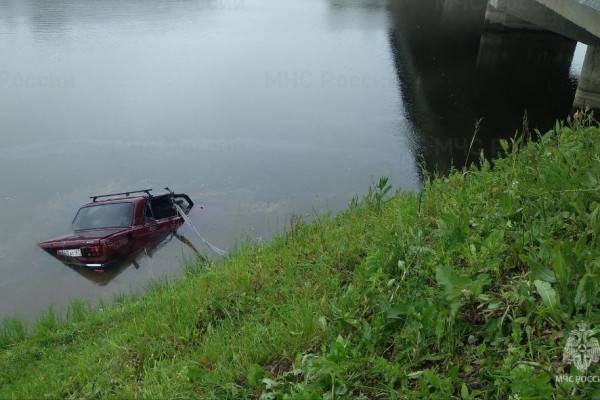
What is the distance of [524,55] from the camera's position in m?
36.0

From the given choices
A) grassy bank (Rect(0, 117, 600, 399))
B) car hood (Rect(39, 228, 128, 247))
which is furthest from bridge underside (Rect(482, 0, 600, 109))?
car hood (Rect(39, 228, 128, 247))

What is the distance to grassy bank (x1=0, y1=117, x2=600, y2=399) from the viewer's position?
332 cm

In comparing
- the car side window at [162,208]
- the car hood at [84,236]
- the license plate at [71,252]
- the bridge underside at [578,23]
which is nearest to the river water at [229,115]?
the license plate at [71,252]

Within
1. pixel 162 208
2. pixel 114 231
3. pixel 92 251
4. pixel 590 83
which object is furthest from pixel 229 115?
pixel 590 83

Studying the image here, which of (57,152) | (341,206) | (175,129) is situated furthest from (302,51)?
(341,206)

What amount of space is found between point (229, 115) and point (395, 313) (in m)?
22.9

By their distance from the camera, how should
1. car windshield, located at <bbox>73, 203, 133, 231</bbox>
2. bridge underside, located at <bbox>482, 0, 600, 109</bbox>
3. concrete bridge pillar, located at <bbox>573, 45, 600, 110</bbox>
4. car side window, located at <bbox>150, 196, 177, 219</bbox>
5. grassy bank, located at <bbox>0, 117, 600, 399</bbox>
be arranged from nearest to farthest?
grassy bank, located at <bbox>0, 117, 600, 399</bbox> → car windshield, located at <bbox>73, 203, 133, 231</bbox> → car side window, located at <bbox>150, 196, 177, 219</bbox> → bridge underside, located at <bbox>482, 0, 600, 109</bbox> → concrete bridge pillar, located at <bbox>573, 45, 600, 110</bbox>

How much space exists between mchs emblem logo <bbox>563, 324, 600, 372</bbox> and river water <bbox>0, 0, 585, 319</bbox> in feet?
19.7

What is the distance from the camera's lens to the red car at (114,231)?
1273cm

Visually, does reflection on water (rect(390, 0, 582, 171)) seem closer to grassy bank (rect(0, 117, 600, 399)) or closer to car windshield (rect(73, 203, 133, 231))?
car windshield (rect(73, 203, 133, 231))

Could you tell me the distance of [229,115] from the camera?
25.8m

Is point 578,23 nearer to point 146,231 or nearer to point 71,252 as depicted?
point 146,231

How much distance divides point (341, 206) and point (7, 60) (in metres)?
27.0

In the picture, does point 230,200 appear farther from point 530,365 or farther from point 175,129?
point 530,365
